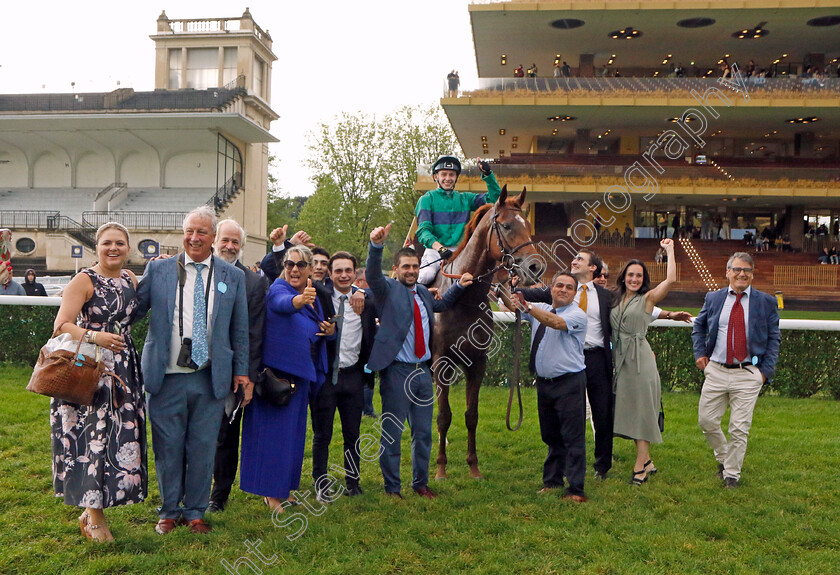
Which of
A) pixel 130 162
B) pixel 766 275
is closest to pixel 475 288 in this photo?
pixel 766 275

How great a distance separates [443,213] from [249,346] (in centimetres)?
243

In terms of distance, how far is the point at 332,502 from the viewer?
493 centimetres

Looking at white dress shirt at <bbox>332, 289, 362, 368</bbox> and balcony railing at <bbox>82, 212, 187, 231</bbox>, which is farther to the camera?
balcony railing at <bbox>82, 212, 187, 231</bbox>

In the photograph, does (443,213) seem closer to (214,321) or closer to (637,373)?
(637,373)

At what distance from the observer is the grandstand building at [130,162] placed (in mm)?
28844

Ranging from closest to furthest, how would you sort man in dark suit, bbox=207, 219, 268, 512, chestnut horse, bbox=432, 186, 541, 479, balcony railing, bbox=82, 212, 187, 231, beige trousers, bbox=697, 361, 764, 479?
man in dark suit, bbox=207, 219, 268, 512
chestnut horse, bbox=432, 186, 541, 479
beige trousers, bbox=697, 361, 764, 479
balcony railing, bbox=82, 212, 187, 231

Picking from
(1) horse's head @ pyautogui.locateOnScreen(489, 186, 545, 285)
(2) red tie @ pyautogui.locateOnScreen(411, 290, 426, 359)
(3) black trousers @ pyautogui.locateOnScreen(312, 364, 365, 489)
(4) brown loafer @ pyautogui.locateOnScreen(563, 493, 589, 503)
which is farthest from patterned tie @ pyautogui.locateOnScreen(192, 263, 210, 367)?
(4) brown loafer @ pyautogui.locateOnScreen(563, 493, 589, 503)

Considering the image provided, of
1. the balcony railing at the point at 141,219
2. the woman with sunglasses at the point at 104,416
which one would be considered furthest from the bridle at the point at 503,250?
the balcony railing at the point at 141,219

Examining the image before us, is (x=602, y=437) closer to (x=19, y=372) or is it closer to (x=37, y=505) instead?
→ (x=37, y=505)

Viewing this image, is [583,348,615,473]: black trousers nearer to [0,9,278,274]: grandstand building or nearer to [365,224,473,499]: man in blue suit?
[365,224,473,499]: man in blue suit

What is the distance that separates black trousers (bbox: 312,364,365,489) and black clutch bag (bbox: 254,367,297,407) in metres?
0.62

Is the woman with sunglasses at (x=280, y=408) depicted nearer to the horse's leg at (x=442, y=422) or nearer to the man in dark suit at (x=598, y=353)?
the horse's leg at (x=442, y=422)

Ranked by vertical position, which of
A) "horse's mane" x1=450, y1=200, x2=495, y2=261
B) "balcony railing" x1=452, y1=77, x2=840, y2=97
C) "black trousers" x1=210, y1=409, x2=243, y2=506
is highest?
"balcony railing" x1=452, y1=77, x2=840, y2=97

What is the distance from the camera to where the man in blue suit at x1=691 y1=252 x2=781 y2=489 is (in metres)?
5.41
